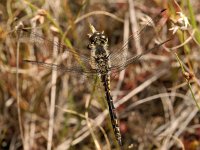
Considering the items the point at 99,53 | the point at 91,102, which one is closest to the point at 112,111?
the point at 99,53

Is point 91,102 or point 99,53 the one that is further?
point 91,102

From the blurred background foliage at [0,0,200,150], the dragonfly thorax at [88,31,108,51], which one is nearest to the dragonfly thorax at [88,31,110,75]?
the dragonfly thorax at [88,31,108,51]

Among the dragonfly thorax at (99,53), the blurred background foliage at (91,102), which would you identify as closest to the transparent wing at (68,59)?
the dragonfly thorax at (99,53)

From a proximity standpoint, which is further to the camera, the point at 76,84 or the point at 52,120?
the point at 76,84

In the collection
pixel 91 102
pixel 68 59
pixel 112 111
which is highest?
pixel 68 59

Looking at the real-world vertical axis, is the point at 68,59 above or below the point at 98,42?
above

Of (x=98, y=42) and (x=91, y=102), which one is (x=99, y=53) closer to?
(x=98, y=42)

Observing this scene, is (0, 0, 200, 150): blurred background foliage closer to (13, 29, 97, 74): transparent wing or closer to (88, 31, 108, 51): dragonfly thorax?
(13, 29, 97, 74): transparent wing

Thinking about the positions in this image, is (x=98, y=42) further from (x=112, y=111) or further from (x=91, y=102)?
(x=91, y=102)

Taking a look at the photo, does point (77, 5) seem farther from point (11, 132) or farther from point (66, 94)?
point (11, 132)

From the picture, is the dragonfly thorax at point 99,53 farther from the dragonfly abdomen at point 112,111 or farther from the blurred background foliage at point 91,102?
the blurred background foliage at point 91,102

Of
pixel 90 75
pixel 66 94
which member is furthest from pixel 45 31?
pixel 90 75
